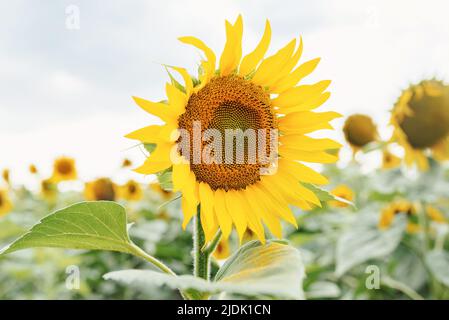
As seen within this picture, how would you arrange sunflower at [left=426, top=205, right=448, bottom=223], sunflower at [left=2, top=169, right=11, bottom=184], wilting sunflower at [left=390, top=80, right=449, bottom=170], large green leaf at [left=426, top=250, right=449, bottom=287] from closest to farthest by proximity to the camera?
large green leaf at [left=426, top=250, right=449, bottom=287] → wilting sunflower at [left=390, top=80, right=449, bottom=170] → sunflower at [left=426, top=205, right=448, bottom=223] → sunflower at [left=2, top=169, right=11, bottom=184]

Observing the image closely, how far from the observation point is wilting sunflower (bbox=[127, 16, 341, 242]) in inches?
32.0

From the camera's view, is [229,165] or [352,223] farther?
[352,223]

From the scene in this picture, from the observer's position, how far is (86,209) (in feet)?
2.56

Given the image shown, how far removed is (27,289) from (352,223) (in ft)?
6.50

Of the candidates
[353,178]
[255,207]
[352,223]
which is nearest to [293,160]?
[255,207]

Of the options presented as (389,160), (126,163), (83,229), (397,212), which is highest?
(83,229)

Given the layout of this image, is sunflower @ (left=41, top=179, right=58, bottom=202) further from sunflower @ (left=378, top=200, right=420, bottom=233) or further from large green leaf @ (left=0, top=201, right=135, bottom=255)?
large green leaf @ (left=0, top=201, right=135, bottom=255)

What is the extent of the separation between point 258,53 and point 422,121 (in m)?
1.60

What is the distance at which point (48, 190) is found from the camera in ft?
11.6

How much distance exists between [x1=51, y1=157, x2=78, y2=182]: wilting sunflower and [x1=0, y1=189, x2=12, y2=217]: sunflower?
0.43 meters

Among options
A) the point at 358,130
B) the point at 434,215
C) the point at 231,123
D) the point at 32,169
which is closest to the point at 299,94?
the point at 231,123

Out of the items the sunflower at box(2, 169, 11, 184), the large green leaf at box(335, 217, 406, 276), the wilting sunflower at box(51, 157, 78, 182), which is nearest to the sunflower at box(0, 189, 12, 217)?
the sunflower at box(2, 169, 11, 184)

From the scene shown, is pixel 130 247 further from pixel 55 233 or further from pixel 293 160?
pixel 293 160

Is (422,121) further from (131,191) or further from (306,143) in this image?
(131,191)
